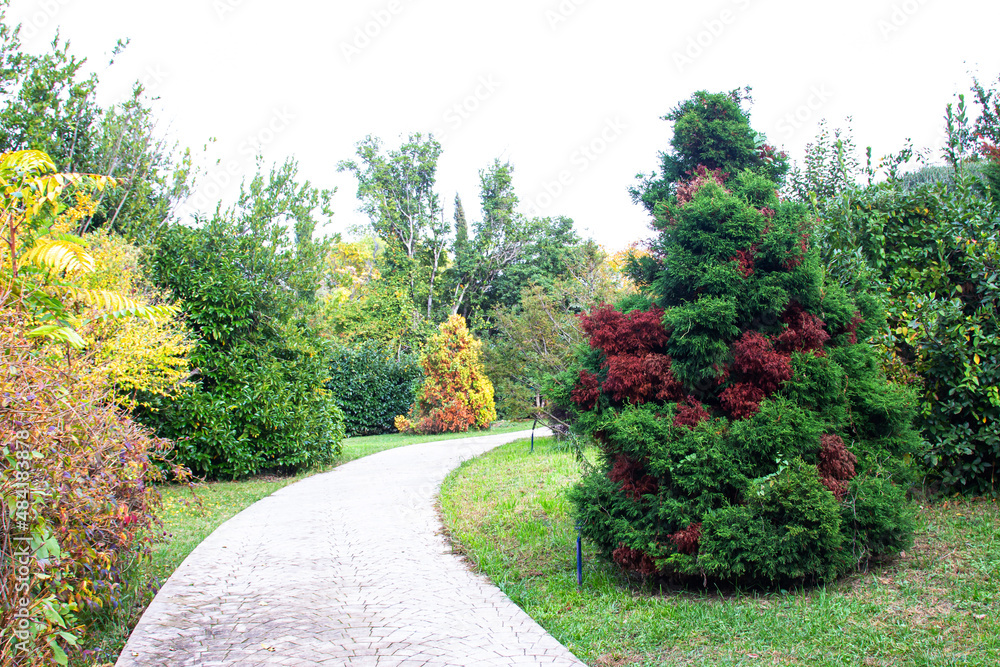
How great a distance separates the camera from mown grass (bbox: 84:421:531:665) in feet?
14.7

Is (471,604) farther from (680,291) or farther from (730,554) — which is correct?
(680,291)

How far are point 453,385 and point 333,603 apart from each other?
16.7 meters

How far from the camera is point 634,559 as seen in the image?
4766 millimetres

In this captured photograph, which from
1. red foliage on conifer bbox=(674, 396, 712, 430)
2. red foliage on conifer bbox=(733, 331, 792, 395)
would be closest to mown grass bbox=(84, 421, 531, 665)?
red foliage on conifer bbox=(674, 396, 712, 430)

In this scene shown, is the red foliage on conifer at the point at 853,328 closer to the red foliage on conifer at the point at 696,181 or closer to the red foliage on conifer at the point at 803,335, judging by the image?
the red foliage on conifer at the point at 803,335

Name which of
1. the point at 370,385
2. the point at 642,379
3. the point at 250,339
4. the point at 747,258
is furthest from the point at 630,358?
the point at 370,385

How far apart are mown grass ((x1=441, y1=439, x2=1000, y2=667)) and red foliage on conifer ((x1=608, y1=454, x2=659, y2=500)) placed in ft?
2.54

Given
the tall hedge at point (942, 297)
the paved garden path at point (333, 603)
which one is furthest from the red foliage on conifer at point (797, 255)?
the paved garden path at point (333, 603)

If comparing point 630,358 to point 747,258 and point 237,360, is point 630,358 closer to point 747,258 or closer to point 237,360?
point 747,258

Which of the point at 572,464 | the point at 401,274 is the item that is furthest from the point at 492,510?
the point at 401,274

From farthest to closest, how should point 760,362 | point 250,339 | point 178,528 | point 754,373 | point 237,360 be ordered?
point 250,339
point 237,360
point 178,528
point 754,373
point 760,362

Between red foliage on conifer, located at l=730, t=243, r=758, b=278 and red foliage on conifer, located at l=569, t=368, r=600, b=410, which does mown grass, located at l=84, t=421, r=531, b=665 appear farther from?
red foliage on conifer, located at l=730, t=243, r=758, b=278

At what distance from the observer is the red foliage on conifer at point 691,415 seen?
4.71 m

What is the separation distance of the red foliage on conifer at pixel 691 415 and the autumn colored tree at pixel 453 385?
55.2ft
